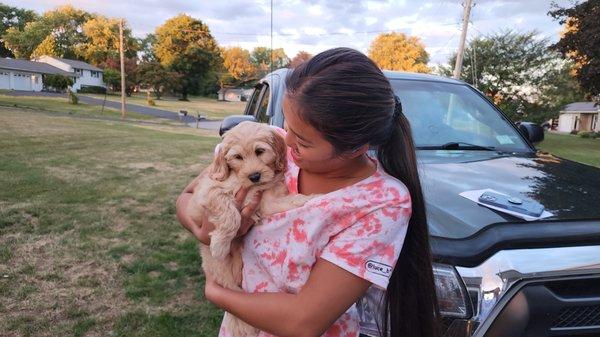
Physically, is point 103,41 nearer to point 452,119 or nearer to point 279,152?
point 452,119

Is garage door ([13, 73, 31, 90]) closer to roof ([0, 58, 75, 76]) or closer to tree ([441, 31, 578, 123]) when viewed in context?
roof ([0, 58, 75, 76])

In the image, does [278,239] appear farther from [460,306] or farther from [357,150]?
[460,306]

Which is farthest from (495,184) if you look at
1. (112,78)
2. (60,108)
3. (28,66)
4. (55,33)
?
(55,33)

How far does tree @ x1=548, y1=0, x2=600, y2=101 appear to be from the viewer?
23.9 metres

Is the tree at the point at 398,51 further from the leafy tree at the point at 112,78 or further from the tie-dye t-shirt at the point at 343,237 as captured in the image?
the tie-dye t-shirt at the point at 343,237

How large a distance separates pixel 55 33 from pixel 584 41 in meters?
100

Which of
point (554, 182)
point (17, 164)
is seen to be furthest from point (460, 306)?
point (17, 164)

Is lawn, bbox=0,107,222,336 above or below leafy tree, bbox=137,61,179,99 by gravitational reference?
below

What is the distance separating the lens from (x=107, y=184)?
30.5ft

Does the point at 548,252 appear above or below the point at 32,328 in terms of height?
above

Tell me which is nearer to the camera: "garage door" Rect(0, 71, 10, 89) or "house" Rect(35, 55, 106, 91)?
"garage door" Rect(0, 71, 10, 89)

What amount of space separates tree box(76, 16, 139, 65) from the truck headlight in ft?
305

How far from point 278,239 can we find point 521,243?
103 cm

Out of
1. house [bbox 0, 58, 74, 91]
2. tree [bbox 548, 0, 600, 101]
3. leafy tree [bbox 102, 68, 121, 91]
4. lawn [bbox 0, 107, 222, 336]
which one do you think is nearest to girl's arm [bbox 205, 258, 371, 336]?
lawn [bbox 0, 107, 222, 336]
